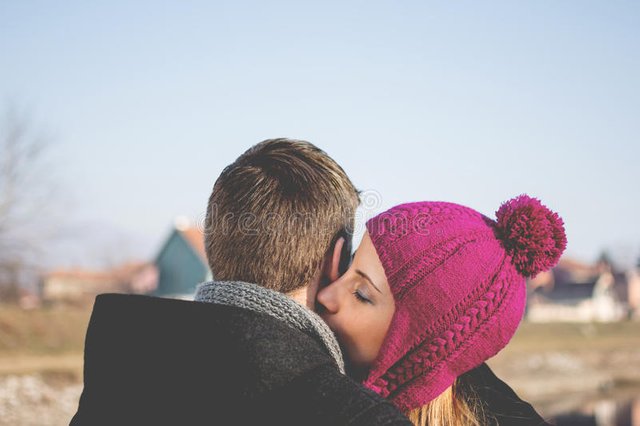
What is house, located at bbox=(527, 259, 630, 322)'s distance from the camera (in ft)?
210

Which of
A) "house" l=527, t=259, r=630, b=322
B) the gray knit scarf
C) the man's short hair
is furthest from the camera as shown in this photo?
"house" l=527, t=259, r=630, b=322

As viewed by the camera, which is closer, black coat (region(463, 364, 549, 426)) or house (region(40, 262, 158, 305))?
black coat (region(463, 364, 549, 426))

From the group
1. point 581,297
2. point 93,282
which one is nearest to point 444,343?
point 581,297

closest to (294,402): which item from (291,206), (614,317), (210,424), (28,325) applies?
(210,424)

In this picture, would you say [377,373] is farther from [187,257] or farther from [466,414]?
[187,257]

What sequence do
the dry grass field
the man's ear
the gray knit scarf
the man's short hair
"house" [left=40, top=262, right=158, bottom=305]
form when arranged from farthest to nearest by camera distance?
"house" [left=40, top=262, right=158, bottom=305], the dry grass field, the man's ear, the man's short hair, the gray knit scarf

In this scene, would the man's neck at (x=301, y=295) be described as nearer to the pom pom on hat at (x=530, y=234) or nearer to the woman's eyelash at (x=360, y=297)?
the woman's eyelash at (x=360, y=297)

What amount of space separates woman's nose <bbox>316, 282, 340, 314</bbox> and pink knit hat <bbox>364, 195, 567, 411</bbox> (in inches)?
6.4

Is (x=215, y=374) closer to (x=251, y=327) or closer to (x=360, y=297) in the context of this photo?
(x=251, y=327)

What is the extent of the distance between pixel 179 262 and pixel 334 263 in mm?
38130

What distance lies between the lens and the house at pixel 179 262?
38.7m

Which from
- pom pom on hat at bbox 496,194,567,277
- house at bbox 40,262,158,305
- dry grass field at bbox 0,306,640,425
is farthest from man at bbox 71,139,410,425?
house at bbox 40,262,158,305

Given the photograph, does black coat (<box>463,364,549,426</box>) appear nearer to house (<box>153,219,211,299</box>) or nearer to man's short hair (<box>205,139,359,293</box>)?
man's short hair (<box>205,139,359,293</box>)

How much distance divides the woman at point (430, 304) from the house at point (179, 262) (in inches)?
1424
